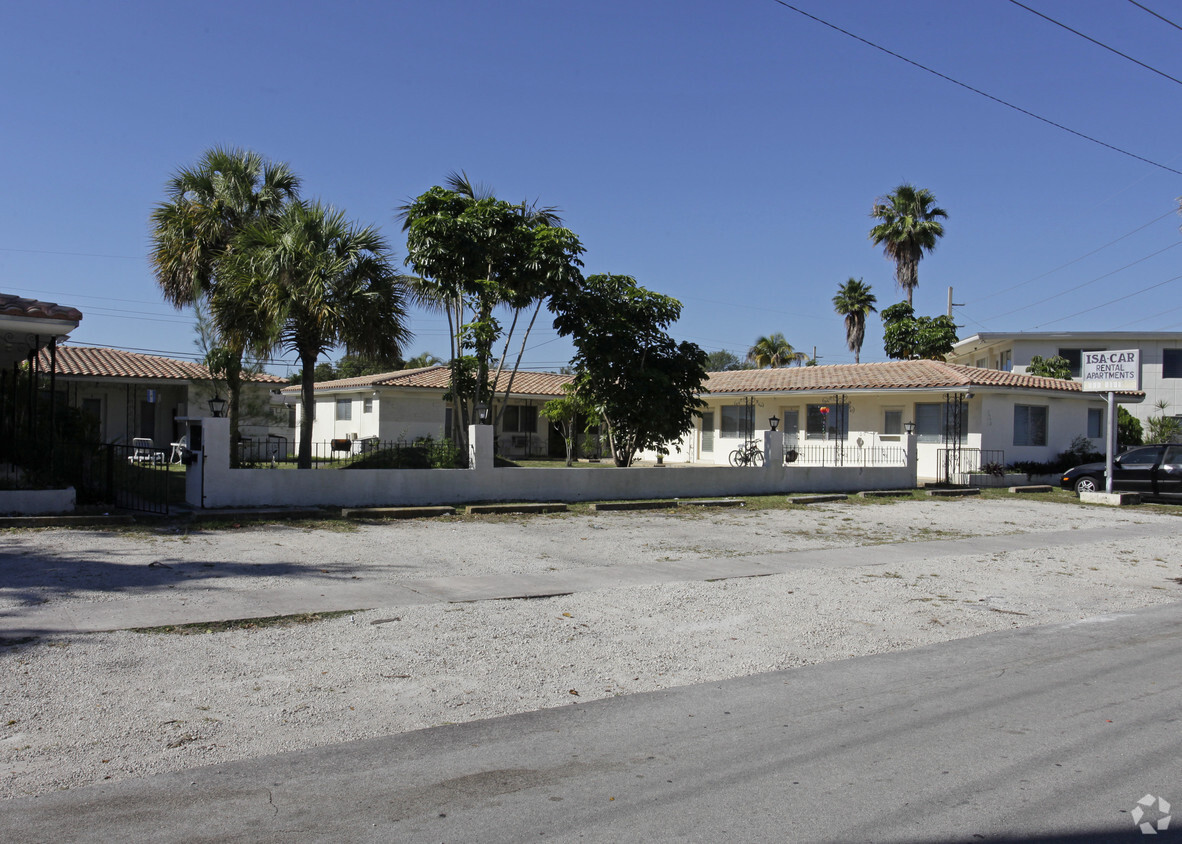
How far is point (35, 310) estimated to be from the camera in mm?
12969

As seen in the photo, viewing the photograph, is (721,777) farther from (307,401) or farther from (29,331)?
(307,401)

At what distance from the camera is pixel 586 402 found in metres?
22.4

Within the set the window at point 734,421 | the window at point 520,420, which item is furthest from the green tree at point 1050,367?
the window at point 520,420

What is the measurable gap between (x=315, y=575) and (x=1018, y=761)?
7.11 metres

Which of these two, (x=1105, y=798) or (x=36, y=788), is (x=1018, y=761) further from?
(x=36, y=788)

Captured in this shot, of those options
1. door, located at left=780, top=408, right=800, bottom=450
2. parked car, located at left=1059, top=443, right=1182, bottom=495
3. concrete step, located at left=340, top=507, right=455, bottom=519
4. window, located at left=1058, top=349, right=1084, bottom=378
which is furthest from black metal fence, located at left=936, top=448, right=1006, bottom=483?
concrete step, located at left=340, top=507, right=455, bottom=519

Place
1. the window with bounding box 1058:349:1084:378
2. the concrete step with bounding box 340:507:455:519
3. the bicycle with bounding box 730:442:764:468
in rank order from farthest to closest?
the window with bounding box 1058:349:1084:378, the bicycle with bounding box 730:442:764:468, the concrete step with bounding box 340:507:455:519

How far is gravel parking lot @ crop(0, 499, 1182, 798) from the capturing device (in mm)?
5211

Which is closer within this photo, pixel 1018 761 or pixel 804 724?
pixel 1018 761

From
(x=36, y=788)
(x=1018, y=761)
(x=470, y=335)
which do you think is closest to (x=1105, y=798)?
(x=1018, y=761)

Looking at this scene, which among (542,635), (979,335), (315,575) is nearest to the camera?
(542,635)

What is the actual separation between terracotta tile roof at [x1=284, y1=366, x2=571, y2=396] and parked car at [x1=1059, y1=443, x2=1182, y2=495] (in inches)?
680

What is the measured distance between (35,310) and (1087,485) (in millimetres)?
23165

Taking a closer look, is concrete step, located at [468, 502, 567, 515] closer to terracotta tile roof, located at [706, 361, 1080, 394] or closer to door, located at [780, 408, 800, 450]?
terracotta tile roof, located at [706, 361, 1080, 394]
